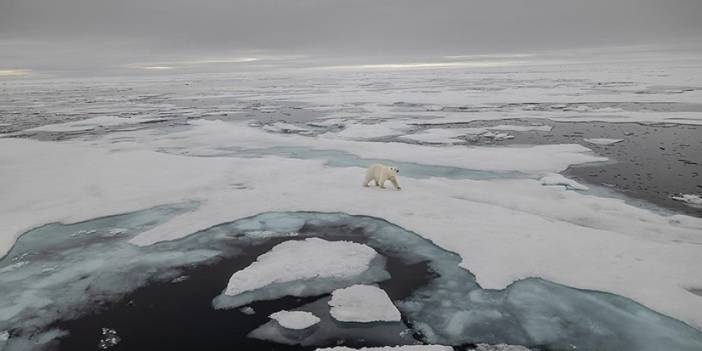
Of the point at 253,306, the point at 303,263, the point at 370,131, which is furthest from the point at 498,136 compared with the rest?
the point at 253,306

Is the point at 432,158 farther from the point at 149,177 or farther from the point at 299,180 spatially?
the point at 149,177

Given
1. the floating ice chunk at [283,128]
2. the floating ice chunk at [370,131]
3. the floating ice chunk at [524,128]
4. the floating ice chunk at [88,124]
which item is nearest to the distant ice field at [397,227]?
the floating ice chunk at [370,131]

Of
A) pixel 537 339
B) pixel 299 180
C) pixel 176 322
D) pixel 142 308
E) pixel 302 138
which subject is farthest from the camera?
pixel 302 138

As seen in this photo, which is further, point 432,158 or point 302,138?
point 302,138

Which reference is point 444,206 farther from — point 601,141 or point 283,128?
point 283,128

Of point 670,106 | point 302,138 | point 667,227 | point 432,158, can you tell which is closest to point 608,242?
point 667,227

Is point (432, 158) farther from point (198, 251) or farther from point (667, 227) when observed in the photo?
point (198, 251)

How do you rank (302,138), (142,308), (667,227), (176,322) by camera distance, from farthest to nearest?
1. (302,138)
2. (667,227)
3. (142,308)
4. (176,322)

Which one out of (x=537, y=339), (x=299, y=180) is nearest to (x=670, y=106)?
(x=299, y=180)
